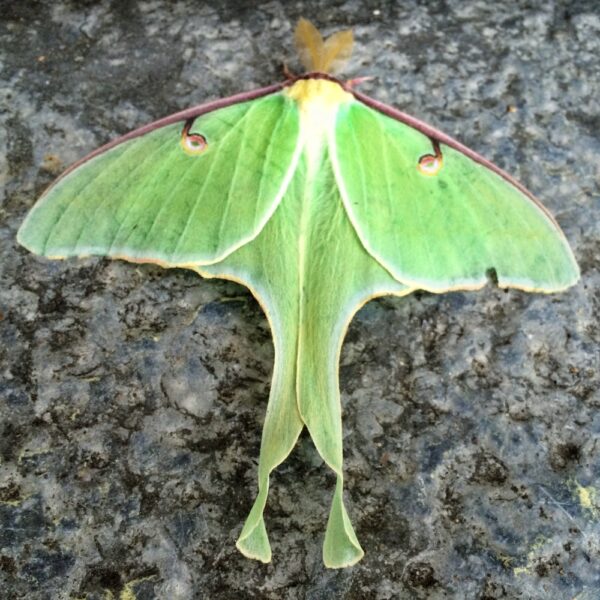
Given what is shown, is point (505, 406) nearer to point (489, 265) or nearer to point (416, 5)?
point (489, 265)

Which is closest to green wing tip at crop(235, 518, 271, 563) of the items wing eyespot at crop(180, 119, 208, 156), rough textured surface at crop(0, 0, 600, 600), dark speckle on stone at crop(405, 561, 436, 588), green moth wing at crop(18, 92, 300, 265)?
rough textured surface at crop(0, 0, 600, 600)

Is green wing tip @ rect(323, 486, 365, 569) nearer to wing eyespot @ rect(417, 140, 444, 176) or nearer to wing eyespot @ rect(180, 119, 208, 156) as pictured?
wing eyespot @ rect(417, 140, 444, 176)

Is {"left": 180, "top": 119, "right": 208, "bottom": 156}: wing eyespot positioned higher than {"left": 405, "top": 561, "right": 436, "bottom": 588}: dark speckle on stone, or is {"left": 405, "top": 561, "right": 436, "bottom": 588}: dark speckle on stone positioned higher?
{"left": 180, "top": 119, "right": 208, "bottom": 156}: wing eyespot

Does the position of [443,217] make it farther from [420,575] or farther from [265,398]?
[420,575]

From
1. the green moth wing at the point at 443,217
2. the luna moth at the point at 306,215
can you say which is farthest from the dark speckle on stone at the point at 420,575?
the green moth wing at the point at 443,217

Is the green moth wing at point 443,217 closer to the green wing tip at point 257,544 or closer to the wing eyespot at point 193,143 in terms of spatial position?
the wing eyespot at point 193,143

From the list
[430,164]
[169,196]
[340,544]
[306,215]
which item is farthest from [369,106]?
[340,544]

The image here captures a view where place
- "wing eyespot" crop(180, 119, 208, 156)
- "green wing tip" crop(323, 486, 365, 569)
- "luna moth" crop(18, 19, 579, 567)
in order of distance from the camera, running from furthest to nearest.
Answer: "wing eyespot" crop(180, 119, 208, 156) < "luna moth" crop(18, 19, 579, 567) < "green wing tip" crop(323, 486, 365, 569)
